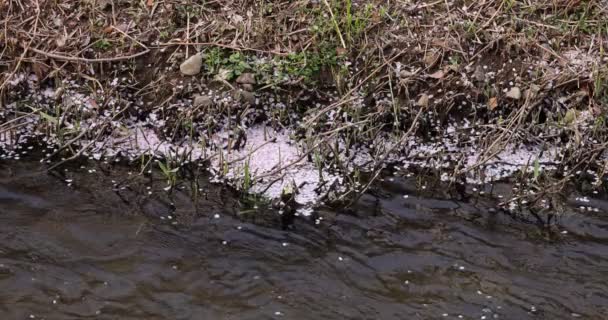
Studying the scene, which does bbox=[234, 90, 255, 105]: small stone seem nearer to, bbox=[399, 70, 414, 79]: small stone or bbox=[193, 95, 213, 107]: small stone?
bbox=[193, 95, 213, 107]: small stone

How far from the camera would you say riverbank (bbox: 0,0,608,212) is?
189 inches

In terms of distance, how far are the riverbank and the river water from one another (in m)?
0.24

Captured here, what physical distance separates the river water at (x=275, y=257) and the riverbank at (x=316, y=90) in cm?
24

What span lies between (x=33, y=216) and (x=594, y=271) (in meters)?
3.08

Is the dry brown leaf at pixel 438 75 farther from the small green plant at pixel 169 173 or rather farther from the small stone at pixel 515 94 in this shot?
the small green plant at pixel 169 173

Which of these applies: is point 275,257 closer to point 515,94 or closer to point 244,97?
point 244,97

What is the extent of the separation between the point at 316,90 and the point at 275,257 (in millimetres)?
1464

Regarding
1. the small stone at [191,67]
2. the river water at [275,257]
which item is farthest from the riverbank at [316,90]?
the river water at [275,257]

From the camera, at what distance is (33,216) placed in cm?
434

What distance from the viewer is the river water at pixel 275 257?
12.3 ft

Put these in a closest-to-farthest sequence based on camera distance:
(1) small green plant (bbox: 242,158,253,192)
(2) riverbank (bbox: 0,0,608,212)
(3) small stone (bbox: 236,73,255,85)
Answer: (1) small green plant (bbox: 242,158,253,192)
(2) riverbank (bbox: 0,0,608,212)
(3) small stone (bbox: 236,73,255,85)

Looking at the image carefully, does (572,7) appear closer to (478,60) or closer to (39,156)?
(478,60)

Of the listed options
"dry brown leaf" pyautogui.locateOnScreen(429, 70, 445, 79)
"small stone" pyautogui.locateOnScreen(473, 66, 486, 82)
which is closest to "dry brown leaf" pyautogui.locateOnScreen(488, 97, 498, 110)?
"small stone" pyautogui.locateOnScreen(473, 66, 486, 82)

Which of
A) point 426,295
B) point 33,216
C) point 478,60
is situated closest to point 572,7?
point 478,60
